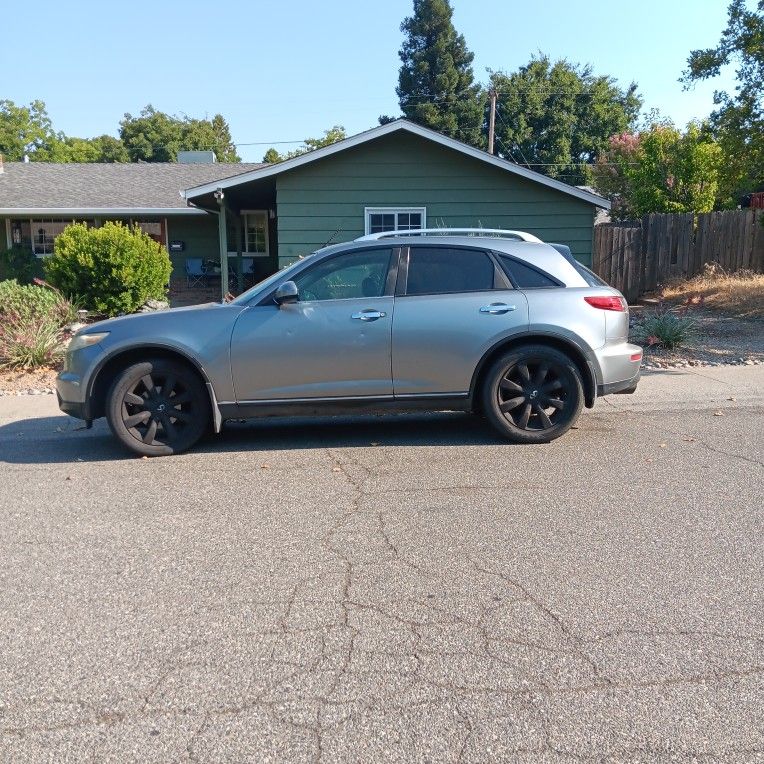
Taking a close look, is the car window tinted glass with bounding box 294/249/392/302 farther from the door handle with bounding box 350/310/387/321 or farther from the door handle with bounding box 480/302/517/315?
the door handle with bounding box 480/302/517/315

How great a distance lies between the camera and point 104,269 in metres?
13.1

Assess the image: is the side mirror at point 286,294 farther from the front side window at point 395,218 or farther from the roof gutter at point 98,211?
the roof gutter at point 98,211

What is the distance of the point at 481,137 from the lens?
48.9 metres

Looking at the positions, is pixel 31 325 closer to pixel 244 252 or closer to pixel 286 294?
pixel 286 294

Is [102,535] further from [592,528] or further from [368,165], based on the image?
[368,165]

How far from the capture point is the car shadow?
6738mm

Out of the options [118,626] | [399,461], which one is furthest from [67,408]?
[118,626]

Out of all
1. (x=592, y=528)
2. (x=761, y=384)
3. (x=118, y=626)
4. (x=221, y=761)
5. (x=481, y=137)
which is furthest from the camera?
(x=481, y=137)

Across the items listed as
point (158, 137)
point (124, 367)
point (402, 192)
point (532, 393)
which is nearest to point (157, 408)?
point (124, 367)

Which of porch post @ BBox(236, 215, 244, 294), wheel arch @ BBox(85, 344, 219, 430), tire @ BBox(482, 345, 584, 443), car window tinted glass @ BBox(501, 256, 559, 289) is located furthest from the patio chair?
tire @ BBox(482, 345, 584, 443)

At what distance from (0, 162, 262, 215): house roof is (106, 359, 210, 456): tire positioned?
44.5ft

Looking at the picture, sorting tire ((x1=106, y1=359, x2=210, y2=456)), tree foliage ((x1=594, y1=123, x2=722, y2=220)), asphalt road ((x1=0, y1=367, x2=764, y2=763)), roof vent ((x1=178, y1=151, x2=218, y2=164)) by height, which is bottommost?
asphalt road ((x1=0, y1=367, x2=764, y2=763))

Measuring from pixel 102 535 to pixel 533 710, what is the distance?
2910 mm

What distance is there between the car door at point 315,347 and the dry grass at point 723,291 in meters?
10.4
